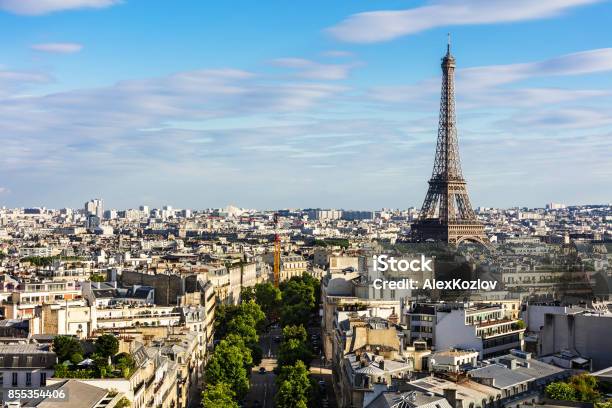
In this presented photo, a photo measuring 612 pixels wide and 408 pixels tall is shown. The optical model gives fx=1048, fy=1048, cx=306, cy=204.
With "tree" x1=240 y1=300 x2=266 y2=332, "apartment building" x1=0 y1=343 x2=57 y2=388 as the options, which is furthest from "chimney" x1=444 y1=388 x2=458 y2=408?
"tree" x1=240 y1=300 x2=266 y2=332

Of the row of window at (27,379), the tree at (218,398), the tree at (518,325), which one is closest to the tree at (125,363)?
the row of window at (27,379)

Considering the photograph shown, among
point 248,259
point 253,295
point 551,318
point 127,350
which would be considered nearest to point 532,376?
point 551,318

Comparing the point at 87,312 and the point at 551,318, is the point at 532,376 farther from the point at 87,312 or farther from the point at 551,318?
the point at 87,312

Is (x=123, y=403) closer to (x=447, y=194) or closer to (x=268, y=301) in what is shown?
(x=268, y=301)

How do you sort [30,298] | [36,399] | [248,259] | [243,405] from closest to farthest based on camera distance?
[36,399] < [243,405] < [30,298] < [248,259]

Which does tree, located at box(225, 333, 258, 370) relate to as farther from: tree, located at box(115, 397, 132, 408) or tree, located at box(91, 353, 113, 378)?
tree, located at box(115, 397, 132, 408)

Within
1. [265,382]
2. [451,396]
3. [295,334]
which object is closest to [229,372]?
[265,382]
